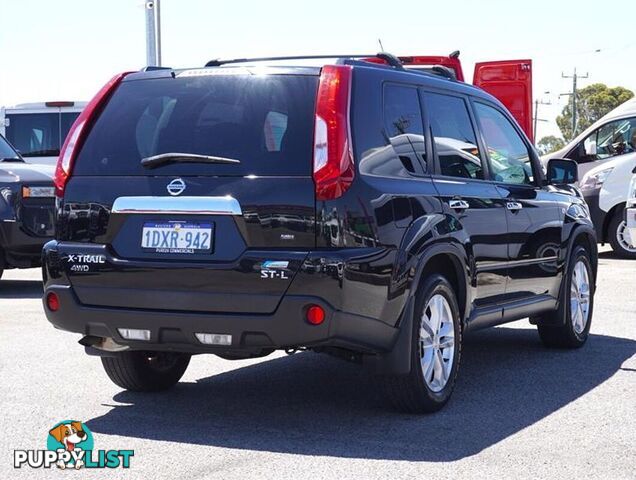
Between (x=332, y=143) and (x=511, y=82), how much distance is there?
1475cm

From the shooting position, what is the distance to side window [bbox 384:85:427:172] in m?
6.05

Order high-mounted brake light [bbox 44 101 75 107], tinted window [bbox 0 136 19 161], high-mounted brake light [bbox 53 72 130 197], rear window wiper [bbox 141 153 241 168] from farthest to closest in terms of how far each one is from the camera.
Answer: high-mounted brake light [bbox 44 101 75 107]
tinted window [bbox 0 136 19 161]
high-mounted brake light [bbox 53 72 130 197]
rear window wiper [bbox 141 153 241 168]

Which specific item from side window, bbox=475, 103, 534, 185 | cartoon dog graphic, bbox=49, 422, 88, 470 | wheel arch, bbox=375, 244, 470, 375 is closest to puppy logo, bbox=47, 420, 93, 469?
cartoon dog graphic, bbox=49, 422, 88, 470

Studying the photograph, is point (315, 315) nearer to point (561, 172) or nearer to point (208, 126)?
point (208, 126)

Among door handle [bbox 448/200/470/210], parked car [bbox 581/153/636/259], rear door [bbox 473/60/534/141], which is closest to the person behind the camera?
door handle [bbox 448/200/470/210]

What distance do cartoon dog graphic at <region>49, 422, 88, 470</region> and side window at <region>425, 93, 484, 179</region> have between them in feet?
8.03

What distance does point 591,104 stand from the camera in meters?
91.6

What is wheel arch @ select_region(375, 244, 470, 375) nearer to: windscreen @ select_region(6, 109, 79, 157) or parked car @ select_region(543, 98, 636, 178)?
parked car @ select_region(543, 98, 636, 178)

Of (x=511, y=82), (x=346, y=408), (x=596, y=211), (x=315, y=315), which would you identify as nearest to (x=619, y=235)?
(x=596, y=211)

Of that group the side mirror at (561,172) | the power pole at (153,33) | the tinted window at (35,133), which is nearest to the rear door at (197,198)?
the side mirror at (561,172)

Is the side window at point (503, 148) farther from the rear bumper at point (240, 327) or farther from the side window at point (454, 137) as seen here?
the rear bumper at point (240, 327)

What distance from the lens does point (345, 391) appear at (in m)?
6.95

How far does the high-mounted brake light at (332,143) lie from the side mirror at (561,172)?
2.89 m

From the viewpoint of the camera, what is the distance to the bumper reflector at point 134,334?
573 cm
